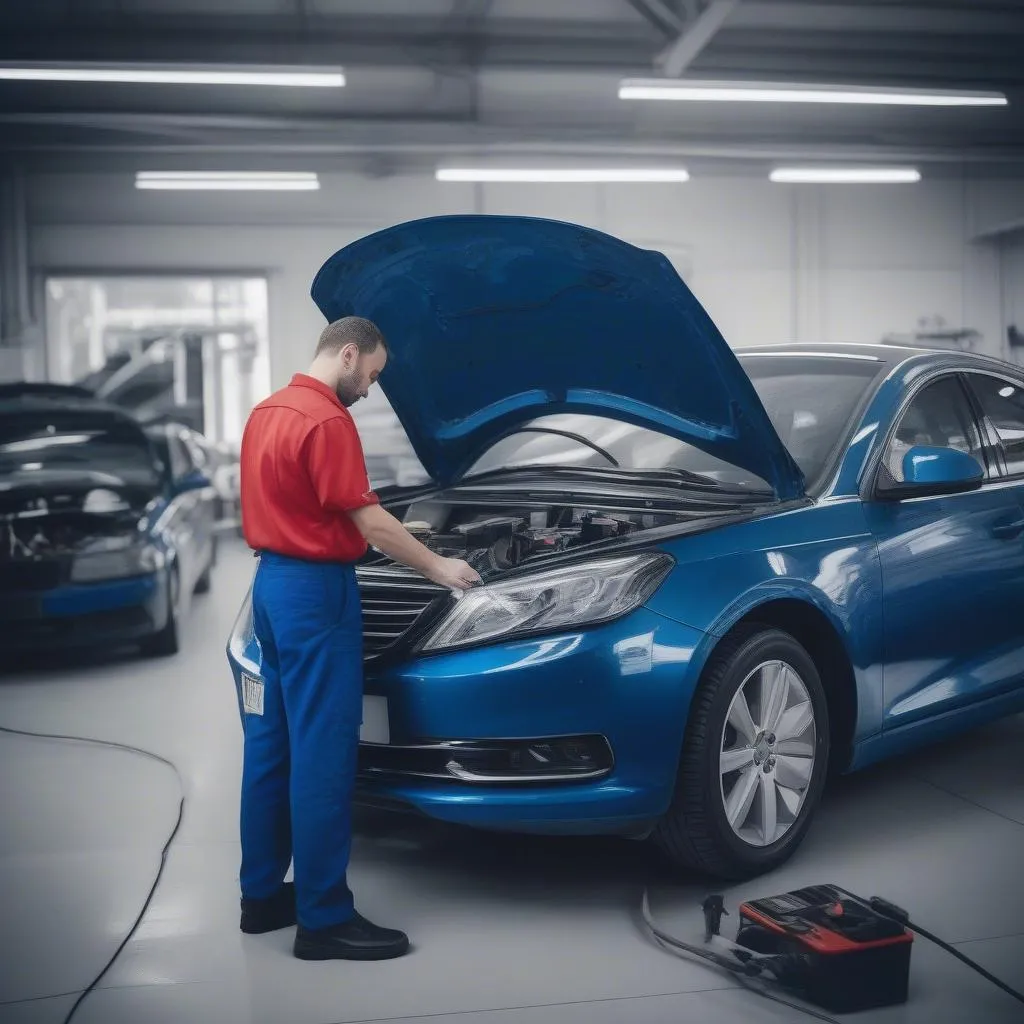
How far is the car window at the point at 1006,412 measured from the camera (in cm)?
375

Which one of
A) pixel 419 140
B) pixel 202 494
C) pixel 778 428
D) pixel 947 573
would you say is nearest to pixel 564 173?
pixel 419 140

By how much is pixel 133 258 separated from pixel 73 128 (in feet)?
6.54

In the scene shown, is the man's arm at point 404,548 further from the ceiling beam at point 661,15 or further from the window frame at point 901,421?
the ceiling beam at point 661,15

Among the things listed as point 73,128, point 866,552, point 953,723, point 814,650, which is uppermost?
point 73,128

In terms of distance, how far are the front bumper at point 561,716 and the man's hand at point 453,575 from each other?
15 centimetres

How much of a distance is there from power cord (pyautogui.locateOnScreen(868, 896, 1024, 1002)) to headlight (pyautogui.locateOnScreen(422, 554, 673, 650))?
804 millimetres

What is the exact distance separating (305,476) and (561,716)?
74 cm

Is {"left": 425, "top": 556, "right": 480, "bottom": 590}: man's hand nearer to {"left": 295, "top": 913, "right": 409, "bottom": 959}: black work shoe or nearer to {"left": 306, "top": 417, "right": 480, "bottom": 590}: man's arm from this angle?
{"left": 306, "top": 417, "right": 480, "bottom": 590}: man's arm

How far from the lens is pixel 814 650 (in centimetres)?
310

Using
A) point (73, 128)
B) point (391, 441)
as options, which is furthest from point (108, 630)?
point (73, 128)

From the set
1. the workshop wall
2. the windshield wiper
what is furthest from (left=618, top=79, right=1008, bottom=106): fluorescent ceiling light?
the windshield wiper

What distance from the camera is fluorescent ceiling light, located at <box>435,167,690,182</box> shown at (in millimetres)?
12000

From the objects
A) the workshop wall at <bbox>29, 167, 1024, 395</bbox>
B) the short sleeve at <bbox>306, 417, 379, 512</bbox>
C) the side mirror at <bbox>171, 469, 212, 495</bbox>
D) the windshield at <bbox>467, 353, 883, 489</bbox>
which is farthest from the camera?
the workshop wall at <bbox>29, 167, 1024, 395</bbox>

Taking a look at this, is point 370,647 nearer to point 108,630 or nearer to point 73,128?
point 108,630
